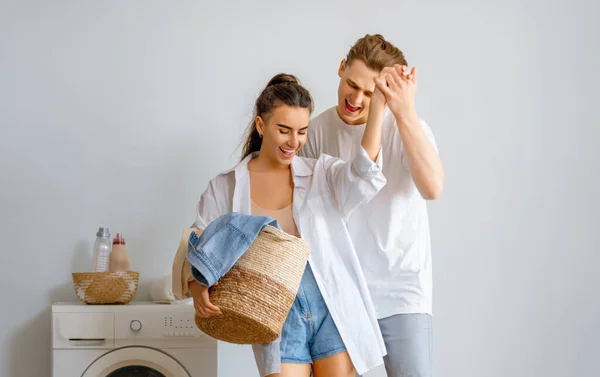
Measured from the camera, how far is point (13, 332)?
119 inches

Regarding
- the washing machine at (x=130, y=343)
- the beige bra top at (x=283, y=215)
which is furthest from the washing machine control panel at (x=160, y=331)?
the beige bra top at (x=283, y=215)

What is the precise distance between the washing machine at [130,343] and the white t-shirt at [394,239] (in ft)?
2.65

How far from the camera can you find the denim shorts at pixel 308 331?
1956 mm

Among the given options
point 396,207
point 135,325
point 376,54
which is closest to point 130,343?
point 135,325

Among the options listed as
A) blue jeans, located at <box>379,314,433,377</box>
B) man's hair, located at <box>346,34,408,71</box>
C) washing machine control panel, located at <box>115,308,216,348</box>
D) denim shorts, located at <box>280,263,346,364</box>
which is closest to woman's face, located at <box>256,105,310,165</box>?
man's hair, located at <box>346,34,408,71</box>

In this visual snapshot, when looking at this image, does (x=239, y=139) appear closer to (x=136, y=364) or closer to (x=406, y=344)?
(x=136, y=364)

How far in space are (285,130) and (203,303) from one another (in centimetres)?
55

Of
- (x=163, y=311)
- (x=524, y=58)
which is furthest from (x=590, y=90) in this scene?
(x=163, y=311)

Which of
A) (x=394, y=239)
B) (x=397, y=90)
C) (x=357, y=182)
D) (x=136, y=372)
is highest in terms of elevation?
(x=397, y=90)

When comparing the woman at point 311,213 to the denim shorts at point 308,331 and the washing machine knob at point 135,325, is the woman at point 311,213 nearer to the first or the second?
the denim shorts at point 308,331

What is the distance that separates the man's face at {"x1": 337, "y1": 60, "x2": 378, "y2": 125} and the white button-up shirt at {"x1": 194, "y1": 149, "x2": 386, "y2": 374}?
17 centimetres

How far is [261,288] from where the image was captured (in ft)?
5.95

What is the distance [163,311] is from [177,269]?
0.83 m

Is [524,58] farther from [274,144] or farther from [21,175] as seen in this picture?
[21,175]
